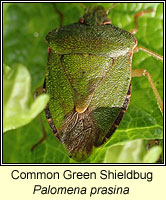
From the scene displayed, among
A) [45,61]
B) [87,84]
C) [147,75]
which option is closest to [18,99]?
[87,84]

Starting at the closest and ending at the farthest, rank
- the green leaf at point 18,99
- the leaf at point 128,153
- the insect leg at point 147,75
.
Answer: the green leaf at point 18,99, the insect leg at point 147,75, the leaf at point 128,153

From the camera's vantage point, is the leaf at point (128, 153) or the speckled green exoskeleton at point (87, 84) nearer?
the speckled green exoskeleton at point (87, 84)

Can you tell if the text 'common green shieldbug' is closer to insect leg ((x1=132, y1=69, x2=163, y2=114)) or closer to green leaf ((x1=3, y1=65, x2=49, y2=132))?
insect leg ((x1=132, y1=69, x2=163, y2=114))

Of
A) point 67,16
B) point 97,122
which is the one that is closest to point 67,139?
point 97,122

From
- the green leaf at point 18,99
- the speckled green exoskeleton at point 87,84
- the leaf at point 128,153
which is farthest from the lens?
the leaf at point 128,153

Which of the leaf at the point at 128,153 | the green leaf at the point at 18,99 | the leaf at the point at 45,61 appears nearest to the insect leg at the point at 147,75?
the leaf at the point at 45,61

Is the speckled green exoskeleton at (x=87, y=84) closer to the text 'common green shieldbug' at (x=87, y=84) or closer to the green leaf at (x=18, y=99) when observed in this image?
the text 'common green shieldbug' at (x=87, y=84)

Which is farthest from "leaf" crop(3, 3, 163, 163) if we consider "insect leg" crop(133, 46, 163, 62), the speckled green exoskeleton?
the speckled green exoskeleton
